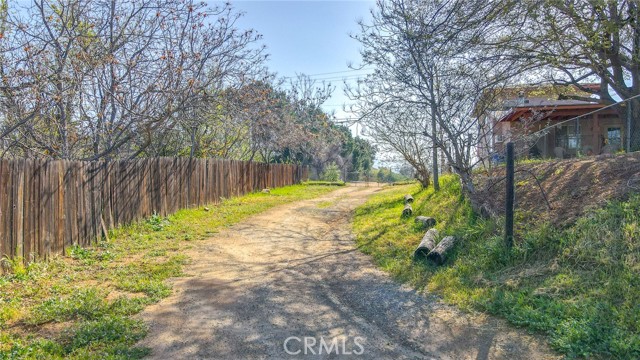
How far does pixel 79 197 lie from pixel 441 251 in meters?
6.03

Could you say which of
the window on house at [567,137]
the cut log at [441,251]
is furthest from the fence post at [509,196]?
the window on house at [567,137]

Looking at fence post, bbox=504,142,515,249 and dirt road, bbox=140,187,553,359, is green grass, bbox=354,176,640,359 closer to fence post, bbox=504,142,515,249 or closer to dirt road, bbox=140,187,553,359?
fence post, bbox=504,142,515,249

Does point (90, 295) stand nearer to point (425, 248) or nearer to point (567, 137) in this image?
point (425, 248)

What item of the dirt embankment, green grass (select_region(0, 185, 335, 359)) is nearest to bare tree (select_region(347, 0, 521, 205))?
the dirt embankment

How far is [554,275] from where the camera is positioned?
14.0 ft

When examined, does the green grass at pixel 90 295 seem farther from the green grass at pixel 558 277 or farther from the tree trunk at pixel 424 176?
the tree trunk at pixel 424 176

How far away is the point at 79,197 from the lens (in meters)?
6.54

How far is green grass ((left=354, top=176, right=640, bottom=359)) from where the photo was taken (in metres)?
3.20

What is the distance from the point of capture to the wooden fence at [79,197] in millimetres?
A: 5168

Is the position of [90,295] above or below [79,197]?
below

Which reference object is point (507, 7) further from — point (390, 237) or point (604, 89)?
point (604, 89)

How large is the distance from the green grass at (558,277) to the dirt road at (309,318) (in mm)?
292

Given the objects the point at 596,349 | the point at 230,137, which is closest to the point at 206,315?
the point at 596,349

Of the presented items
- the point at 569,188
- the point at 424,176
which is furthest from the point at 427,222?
the point at 424,176
